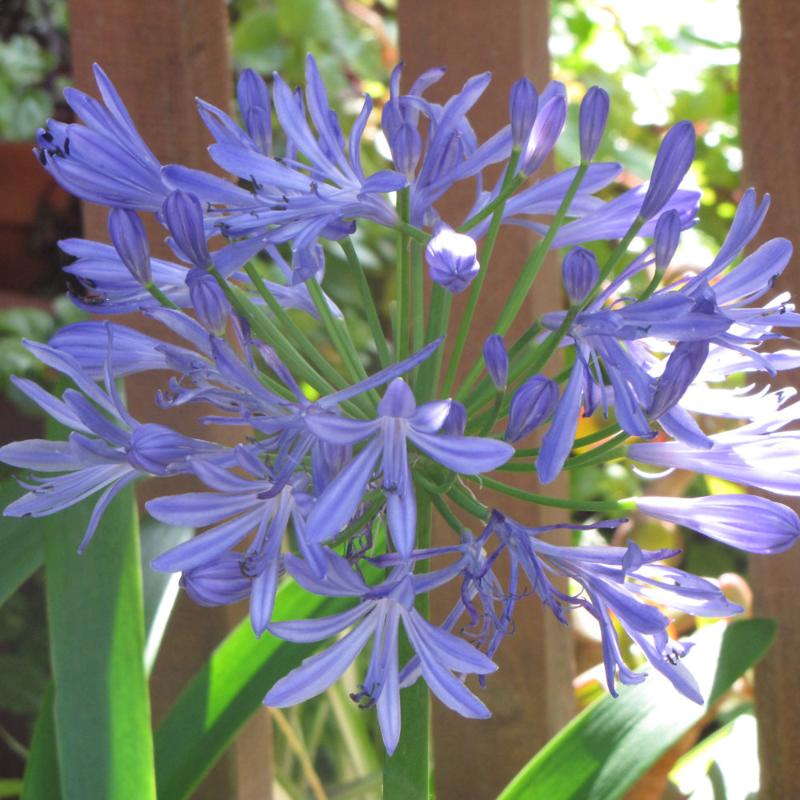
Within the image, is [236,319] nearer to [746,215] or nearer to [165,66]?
[746,215]

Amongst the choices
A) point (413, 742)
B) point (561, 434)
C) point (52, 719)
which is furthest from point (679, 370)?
point (52, 719)

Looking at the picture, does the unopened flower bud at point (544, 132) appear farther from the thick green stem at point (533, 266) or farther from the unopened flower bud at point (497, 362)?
the unopened flower bud at point (497, 362)

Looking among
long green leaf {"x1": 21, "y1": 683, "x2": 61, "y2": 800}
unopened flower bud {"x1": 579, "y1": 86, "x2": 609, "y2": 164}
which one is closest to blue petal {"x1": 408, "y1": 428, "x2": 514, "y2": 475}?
unopened flower bud {"x1": 579, "y1": 86, "x2": 609, "y2": 164}

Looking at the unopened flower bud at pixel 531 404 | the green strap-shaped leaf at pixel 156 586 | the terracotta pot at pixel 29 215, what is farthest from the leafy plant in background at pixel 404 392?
the terracotta pot at pixel 29 215

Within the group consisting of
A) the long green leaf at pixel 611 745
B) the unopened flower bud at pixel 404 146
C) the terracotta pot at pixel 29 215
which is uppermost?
the terracotta pot at pixel 29 215

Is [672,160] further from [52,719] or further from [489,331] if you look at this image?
[52,719]

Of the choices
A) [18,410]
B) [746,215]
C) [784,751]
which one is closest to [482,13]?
[746,215]

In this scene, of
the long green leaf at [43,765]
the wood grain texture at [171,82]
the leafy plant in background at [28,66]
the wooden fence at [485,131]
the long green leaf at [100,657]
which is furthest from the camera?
the leafy plant in background at [28,66]
